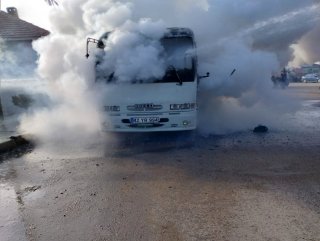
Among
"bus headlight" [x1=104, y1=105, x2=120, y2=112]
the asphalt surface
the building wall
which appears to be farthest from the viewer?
the building wall

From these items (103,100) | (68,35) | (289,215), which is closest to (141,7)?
(68,35)

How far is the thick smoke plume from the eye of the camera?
8994 millimetres

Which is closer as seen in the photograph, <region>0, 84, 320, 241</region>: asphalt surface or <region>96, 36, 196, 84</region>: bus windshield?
<region>0, 84, 320, 241</region>: asphalt surface

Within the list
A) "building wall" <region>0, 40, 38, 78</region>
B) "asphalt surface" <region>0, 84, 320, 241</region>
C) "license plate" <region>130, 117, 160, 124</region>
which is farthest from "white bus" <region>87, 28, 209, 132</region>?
"building wall" <region>0, 40, 38, 78</region>

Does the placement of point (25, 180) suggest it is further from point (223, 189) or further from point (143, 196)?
point (223, 189)

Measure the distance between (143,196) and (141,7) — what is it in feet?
22.1

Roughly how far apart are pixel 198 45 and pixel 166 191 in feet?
19.8

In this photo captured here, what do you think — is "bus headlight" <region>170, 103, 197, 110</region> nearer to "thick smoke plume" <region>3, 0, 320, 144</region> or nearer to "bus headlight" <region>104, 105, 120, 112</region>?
"thick smoke plume" <region>3, 0, 320, 144</region>

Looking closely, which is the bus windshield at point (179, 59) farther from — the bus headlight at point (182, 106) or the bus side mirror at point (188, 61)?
the bus headlight at point (182, 106)

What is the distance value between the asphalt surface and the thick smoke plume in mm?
1838

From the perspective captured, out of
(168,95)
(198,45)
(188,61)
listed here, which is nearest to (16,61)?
(198,45)

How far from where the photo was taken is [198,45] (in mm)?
10539

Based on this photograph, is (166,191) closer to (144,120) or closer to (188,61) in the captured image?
(144,120)

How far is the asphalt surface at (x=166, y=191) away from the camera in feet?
13.7
